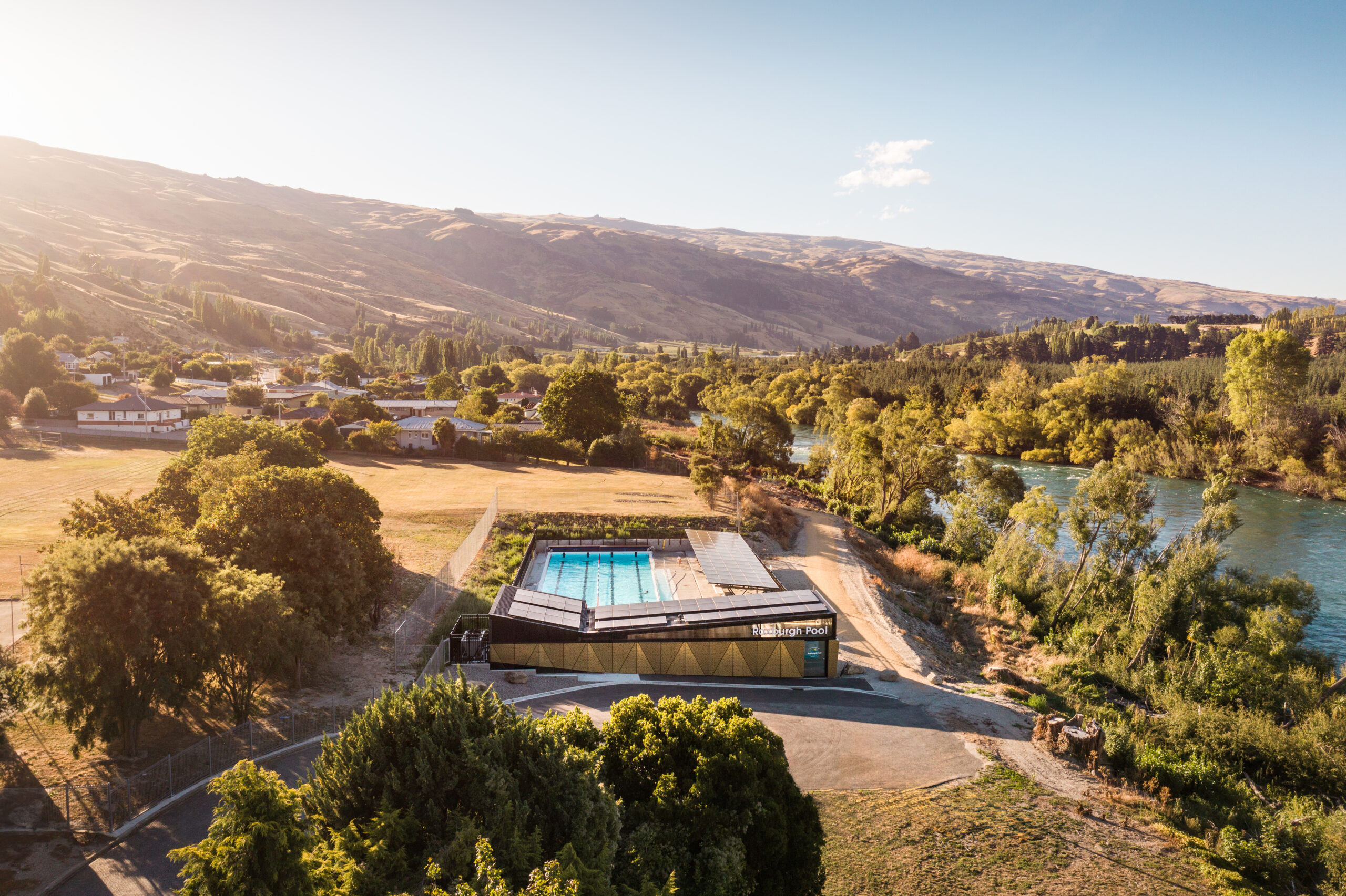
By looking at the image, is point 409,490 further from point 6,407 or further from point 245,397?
point 6,407

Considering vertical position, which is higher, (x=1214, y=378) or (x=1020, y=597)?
(x=1214, y=378)

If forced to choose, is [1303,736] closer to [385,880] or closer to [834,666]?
[834,666]

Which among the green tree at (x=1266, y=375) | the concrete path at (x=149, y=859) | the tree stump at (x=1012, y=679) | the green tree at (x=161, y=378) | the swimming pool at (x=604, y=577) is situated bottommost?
the tree stump at (x=1012, y=679)

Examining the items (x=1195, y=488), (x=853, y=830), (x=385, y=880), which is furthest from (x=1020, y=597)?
(x=1195, y=488)

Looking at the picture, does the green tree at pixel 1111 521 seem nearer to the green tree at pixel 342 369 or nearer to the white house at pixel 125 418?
the white house at pixel 125 418

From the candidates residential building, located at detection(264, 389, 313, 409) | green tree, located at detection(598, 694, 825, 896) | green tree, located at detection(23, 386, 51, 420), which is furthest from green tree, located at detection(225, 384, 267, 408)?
green tree, located at detection(598, 694, 825, 896)

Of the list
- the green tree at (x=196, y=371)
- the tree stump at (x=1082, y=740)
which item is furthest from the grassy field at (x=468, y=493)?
the green tree at (x=196, y=371)

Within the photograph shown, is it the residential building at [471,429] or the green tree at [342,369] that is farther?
the green tree at [342,369]
